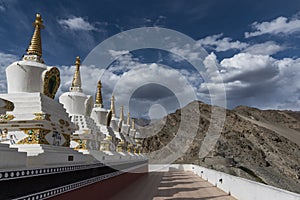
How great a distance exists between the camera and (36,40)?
8.84m

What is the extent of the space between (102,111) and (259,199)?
12117 millimetres

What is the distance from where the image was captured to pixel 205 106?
2982 inches

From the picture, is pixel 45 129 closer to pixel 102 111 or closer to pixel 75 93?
pixel 75 93

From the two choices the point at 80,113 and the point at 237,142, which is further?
the point at 237,142

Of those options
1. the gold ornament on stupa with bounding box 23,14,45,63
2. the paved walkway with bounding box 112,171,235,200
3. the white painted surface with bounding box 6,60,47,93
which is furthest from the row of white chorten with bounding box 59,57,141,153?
the gold ornament on stupa with bounding box 23,14,45,63

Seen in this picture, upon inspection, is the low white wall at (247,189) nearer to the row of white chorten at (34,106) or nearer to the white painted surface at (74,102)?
the row of white chorten at (34,106)

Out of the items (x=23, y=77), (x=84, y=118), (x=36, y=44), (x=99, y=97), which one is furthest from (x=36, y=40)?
(x=99, y=97)

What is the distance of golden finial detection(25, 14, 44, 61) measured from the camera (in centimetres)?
865

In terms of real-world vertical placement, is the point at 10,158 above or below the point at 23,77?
below

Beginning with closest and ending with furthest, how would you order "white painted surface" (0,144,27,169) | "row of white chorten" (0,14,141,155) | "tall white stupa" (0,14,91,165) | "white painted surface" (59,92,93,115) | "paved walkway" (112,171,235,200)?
"white painted surface" (0,144,27,169)
"tall white stupa" (0,14,91,165)
"row of white chorten" (0,14,141,155)
"paved walkway" (112,171,235,200)
"white painted surface" (59,92,93,115)

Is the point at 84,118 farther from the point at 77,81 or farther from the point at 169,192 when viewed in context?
the point at 169,192

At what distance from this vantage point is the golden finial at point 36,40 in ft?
28.4

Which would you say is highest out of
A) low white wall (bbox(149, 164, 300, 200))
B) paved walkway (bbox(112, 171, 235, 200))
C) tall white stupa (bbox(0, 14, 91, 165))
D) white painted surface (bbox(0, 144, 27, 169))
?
tall white stupa (bbox(0, 14, 91, 165))

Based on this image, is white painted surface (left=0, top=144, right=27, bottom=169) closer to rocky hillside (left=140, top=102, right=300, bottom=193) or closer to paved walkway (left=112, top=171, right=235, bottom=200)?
paved walkway (left=112, top=171, right=235, bottom=200)
